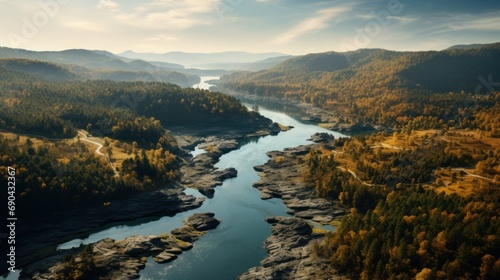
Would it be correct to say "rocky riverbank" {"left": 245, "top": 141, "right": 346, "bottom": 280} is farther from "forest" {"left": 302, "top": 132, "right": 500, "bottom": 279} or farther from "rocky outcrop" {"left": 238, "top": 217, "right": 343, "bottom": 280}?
"forest" {"left": 302, "top": 132, "right": 500, "bottom": 279}

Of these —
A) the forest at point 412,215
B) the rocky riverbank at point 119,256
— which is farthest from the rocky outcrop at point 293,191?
the rocky riverbank at point 119,256

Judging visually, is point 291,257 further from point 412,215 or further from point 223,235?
point 412,215

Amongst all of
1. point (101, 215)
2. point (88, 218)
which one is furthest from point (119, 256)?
point (101, 215)

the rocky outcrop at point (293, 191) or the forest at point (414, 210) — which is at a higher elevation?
the forest at point (414, 210)

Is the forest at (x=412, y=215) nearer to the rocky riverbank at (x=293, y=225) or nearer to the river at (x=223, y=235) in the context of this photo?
the rocky riverbank at (x=293, y=225)

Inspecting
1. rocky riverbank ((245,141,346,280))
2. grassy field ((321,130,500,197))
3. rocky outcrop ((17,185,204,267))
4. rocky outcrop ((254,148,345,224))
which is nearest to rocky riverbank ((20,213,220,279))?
rocky outcrop ((17,185,204,267))

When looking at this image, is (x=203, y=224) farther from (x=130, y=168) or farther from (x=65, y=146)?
(x=65, y=146)
